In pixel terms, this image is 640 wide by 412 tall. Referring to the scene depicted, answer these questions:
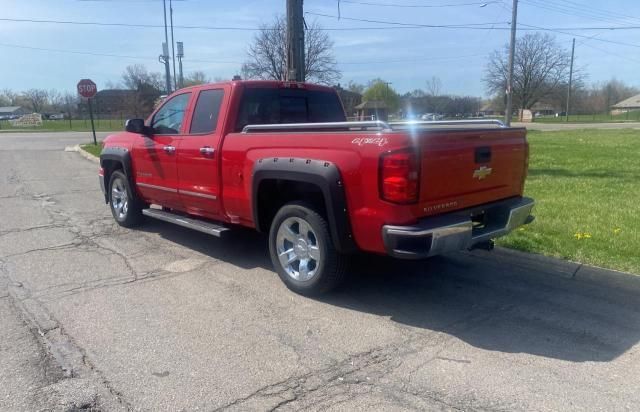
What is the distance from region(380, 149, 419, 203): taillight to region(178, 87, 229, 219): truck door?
2.17m

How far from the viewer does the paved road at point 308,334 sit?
3215 millimetres

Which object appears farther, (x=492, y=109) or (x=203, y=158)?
(x=492, y=109)

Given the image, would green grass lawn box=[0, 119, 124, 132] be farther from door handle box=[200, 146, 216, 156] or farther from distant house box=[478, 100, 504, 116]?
distant house box=[478, 100, 504, 116]

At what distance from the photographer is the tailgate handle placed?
4.47m

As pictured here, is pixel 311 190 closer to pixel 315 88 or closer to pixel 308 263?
pixel 308 263

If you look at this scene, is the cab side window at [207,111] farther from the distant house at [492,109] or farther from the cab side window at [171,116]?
the distant house at [492,109]

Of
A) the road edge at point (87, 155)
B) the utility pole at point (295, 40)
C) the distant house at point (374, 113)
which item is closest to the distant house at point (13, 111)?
the road edge at point (87, 155)

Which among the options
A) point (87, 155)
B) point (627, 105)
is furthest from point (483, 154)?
point (627, 105)

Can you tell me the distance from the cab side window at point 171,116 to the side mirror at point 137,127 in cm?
10

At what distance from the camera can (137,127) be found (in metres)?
6.59

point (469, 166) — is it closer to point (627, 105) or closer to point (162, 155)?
point (162, 155)

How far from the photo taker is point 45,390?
3.27 m

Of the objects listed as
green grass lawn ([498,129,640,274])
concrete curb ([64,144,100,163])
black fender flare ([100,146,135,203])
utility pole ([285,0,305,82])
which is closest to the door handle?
black fender flare ([100,146,135,203])

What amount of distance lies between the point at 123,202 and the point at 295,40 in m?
5.10
